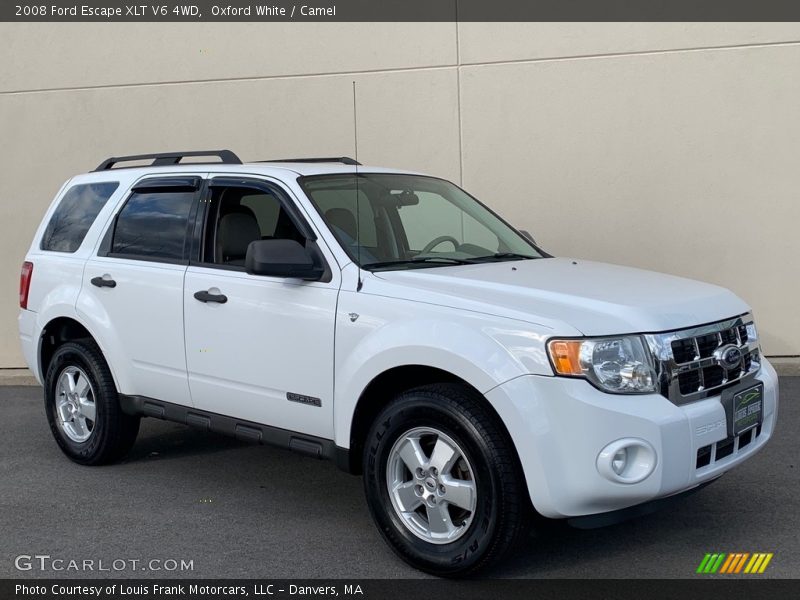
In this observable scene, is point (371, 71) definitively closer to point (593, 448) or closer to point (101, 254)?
point (101, 254)

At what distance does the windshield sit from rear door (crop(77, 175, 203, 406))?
98 centimetres

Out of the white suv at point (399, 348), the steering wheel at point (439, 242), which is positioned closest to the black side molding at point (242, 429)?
the white suv at point (399, 348)

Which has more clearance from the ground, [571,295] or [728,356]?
[571,295]

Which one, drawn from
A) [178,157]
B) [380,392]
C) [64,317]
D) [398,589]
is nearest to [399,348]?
[380,392]

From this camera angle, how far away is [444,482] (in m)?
4.23

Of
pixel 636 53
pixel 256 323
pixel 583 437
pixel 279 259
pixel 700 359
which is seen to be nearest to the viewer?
pixel 583 437

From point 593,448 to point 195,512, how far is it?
8.47 ft

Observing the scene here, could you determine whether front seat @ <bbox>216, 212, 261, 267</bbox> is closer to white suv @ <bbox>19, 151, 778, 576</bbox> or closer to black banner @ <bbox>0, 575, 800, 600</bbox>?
white suv @ <bbox>19, 151, 778, 576</bbox>

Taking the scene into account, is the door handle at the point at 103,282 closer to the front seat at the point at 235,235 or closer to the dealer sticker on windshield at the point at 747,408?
the front seat at the point at 235,235

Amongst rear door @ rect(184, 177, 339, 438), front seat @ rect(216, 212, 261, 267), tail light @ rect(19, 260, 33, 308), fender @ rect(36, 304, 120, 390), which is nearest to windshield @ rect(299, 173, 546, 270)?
rear door @ rect(184, 177, 339, 438)

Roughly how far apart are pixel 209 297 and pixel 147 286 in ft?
2.06
